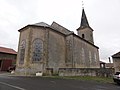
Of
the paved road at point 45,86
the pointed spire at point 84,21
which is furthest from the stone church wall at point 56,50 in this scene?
the pointed spire at point 84,21

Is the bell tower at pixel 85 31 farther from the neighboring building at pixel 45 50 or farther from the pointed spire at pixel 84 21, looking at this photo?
the neighboring building at pixel 45 50

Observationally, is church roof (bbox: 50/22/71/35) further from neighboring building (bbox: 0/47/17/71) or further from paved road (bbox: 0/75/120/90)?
paved road (bbox: 0/75/120/90)

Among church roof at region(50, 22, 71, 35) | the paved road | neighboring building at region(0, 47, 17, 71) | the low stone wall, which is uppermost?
church roof at region(50, 22, 71, 35)

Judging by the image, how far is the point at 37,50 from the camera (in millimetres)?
21453

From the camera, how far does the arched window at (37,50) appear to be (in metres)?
21.0

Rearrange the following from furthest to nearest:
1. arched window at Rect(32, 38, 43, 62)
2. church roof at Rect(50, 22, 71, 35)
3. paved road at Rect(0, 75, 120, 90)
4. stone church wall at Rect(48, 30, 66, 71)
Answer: church roof at Rect(50, 22, 71, 35), stone church wall at Rect(48, 30, 66, 71), arched window at Rect(32, 38, 43, 62), paved road at Rect(0, 75, 120, 90)

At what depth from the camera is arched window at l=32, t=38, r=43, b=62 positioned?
21020 mm

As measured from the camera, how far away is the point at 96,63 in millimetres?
38812

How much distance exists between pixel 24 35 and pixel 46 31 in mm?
4332

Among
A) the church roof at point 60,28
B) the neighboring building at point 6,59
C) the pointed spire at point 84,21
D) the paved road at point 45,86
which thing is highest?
the pointed spire at point 84,21

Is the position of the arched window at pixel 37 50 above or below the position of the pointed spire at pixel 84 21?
below

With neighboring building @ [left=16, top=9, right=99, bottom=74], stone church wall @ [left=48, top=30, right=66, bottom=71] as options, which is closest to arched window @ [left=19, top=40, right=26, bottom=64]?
neighboring building @ [left=16, top=9, right=99, bottom=74]

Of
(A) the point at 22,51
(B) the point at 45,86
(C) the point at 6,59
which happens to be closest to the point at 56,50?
(A) the point at 22,51

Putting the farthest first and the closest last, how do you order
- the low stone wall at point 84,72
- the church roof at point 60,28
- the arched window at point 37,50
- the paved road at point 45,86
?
the church roof at point 60,28 → the arched window at point 37,50 → the low stone wall at point 84,72 → the paved road at point 45,86
